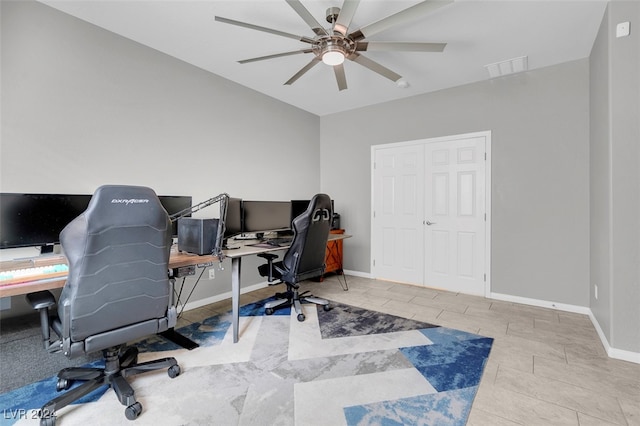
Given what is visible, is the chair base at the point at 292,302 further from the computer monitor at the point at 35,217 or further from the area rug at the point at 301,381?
the computer monitor at the point at 35,217

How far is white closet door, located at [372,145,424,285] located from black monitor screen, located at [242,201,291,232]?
156cm

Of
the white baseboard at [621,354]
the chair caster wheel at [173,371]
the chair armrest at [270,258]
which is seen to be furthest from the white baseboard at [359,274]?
the chair caster wheel at [173,371]

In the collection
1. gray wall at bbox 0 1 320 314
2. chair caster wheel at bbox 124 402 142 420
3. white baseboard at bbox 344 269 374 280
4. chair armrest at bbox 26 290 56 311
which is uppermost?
gray wall at bbox 0 1 320 314

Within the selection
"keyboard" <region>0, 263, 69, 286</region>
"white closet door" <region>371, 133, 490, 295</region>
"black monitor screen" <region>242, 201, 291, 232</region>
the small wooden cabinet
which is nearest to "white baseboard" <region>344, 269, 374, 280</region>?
"white closet door" <region>371, 133, 490, 295</region>

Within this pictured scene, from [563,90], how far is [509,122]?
58 cm

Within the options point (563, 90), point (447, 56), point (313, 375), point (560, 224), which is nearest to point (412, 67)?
point (447, 56)

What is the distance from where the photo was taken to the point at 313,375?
2.00 metres

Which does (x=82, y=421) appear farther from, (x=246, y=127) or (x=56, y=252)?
(x=246, y=127)

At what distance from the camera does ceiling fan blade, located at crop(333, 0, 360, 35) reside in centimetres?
183

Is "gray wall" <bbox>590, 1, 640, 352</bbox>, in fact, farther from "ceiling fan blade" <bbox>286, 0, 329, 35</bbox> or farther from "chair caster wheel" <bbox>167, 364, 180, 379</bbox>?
"chair caster wheel" <bbox>167, 364, 180, 379</bbox>

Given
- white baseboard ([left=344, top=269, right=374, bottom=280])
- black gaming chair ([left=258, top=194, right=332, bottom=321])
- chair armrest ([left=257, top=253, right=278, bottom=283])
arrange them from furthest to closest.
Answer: white baseboard ([left=344, top=269, right=374, bottom=280])
chair armrest ([left=257, top=253, right=278, bottom=283])
black gaming chair ([left=258, top=194, right=332, bottom=321])

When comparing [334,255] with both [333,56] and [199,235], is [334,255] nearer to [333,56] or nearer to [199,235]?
[199,235]

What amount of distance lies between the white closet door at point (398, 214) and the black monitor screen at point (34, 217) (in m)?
3.76

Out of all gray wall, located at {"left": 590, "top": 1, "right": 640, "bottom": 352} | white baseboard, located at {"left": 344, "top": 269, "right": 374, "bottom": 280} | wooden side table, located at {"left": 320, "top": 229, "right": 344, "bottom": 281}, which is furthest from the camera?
white baseboard, located at {"left": 344, "top": 269, "right": 374, "bottom": 280}
